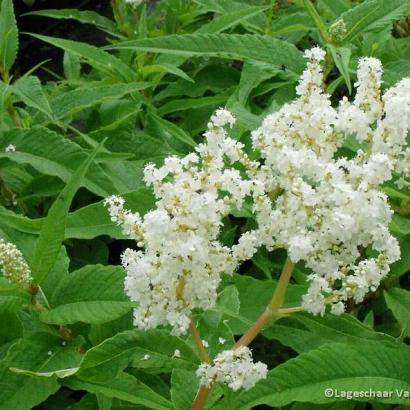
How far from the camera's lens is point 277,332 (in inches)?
71.5

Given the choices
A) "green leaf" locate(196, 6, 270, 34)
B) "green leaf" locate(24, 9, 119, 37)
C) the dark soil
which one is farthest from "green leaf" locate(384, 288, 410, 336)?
the dark soil

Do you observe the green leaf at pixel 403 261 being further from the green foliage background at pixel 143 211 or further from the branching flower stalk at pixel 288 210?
the branching flower stalk at pixel 288 210

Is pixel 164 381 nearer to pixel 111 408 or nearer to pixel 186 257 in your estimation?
pixel 111 408

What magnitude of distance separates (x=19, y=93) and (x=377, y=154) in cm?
140

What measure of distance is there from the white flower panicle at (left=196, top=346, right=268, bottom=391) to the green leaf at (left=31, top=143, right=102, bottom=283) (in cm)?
45

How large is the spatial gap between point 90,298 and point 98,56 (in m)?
1.16

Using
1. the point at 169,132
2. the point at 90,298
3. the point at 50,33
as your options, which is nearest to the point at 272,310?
the point at 90,298

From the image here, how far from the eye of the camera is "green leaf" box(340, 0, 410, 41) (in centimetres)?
223

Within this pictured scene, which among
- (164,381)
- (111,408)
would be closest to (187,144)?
(164,381)

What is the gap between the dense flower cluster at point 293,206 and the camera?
1.14 m

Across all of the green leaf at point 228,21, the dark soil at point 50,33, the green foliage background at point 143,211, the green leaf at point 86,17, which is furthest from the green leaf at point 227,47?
the dark soil at point 50,33

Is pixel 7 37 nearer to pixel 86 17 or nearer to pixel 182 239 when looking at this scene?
pixel 86 17

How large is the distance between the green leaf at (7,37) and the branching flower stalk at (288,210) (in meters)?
1.40

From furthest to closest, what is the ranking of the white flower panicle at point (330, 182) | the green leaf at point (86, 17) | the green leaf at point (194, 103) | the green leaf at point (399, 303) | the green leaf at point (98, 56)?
the green leaf at point (86, 17), the green leaf at point (194, 103), the green leaf at point (98, 56), the green leaf at point (399, 303), the white flower panicle at point (330, 182)
